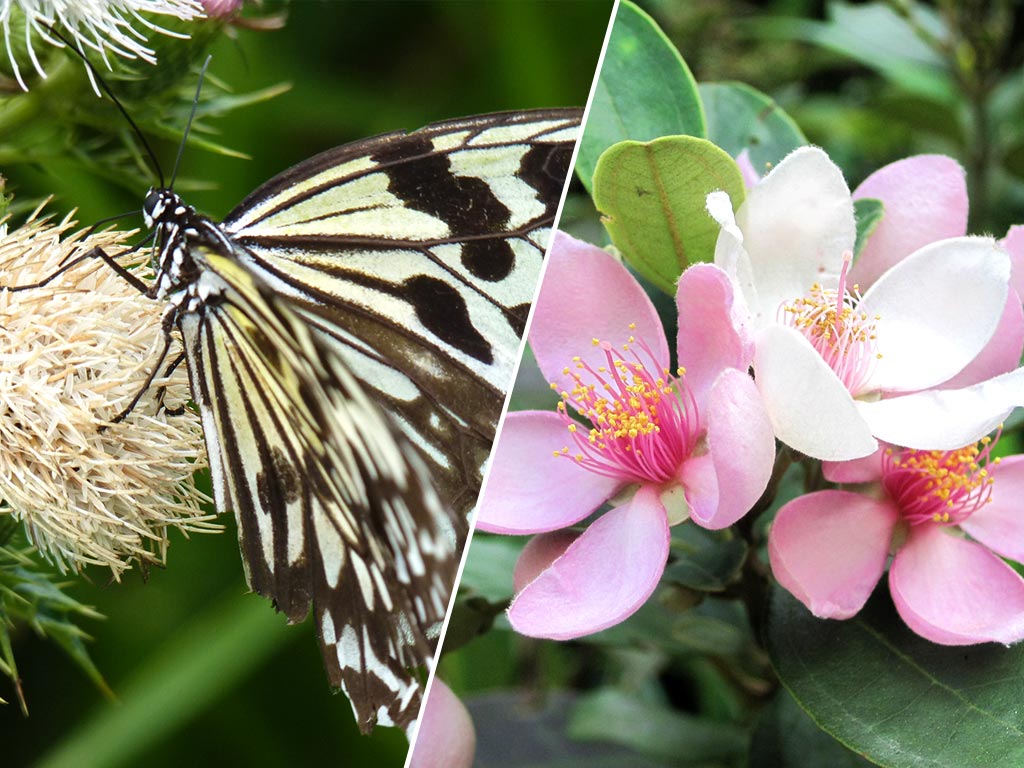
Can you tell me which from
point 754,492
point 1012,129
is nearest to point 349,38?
point 1012,129

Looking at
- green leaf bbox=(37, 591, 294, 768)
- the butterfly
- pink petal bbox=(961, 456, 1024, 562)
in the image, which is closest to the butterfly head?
the butterfly

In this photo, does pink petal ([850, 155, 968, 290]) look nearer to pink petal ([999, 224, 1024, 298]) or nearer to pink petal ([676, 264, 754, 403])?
pink petal ([999, 224, 1024, 298])

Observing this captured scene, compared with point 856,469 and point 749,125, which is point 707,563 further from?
point 749,125

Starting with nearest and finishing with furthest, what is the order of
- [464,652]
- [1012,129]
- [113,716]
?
[464,652], [113,716], [1012,129]

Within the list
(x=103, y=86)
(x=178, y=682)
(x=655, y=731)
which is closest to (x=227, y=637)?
(x=178, y=682)

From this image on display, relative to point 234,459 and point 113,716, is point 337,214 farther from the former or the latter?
point 113,716

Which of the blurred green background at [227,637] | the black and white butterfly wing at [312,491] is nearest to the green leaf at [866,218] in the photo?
the black and white butterfly wing at [312,491]

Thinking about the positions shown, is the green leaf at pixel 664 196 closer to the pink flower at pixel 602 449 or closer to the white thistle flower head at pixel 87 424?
the pink flower at pixel 602 449
